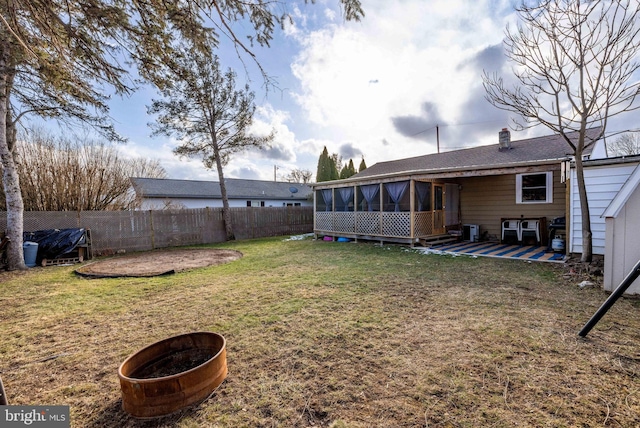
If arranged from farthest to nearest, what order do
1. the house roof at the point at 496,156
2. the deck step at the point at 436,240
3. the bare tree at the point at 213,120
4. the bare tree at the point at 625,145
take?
the bare tree at the point at 625,145
the bare tree at the point at 213,120
the deck step at the point at 436,240
the house roof at the point at 496,156

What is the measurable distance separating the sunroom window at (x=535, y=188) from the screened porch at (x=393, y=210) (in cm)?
201

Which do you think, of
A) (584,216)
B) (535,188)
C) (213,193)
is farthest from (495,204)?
(213,193)

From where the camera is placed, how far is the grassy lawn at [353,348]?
1803mm

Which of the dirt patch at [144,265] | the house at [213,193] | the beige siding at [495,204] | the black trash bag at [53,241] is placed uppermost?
the house at [213,193]

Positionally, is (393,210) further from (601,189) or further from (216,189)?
(216,189)

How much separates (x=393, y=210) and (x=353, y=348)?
7.05 m

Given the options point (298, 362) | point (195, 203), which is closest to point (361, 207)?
point (298, 362)

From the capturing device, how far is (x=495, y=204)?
9.54 metres

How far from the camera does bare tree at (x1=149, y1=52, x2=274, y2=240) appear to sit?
36.1 feet

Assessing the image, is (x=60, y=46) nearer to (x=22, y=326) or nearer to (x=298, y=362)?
(x=22, y=326)

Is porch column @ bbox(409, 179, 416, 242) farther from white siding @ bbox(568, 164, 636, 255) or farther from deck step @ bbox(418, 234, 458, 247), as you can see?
white siding @ bbox(568, 164, 636, 255)

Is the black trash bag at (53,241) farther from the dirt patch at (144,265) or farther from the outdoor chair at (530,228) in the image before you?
the outdoor chair at (530,228)

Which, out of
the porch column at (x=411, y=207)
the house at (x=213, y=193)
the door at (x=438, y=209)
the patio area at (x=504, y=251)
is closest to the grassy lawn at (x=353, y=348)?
the patio area at (x=504, y=251)

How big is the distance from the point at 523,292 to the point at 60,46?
661 cm
